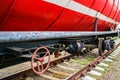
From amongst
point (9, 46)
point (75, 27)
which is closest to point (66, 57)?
point (75, 27)

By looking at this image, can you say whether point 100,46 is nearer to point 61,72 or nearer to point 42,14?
point 61,72

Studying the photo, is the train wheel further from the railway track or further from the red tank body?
the red tank body

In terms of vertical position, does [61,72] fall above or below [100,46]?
below

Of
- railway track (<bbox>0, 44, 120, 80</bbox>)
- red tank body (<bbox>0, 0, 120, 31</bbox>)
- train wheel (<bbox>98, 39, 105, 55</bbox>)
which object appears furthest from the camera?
train wheel (<bbox>98, 39, 105, 55</bbox>)

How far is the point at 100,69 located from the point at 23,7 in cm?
441

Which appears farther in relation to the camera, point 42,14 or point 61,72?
point 61,72

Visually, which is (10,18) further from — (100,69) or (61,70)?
(100,69)

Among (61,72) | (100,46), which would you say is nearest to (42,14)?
(61,72)

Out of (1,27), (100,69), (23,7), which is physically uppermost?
(23,7)

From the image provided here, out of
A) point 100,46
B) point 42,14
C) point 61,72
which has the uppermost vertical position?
point 42,14

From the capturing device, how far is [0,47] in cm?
323

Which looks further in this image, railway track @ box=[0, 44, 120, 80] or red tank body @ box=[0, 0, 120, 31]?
railway track @ box=[0, 44, 120, 80]

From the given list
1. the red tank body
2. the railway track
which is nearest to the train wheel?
the railway track

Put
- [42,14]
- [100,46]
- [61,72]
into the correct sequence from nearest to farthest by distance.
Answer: [42,14]
[61,72]
[100,46]
